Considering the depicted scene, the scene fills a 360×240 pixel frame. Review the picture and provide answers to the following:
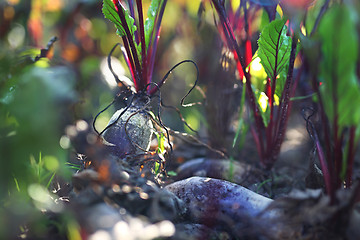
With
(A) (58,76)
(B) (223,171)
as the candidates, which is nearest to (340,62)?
(A) (58,76)

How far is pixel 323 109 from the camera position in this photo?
759 mm

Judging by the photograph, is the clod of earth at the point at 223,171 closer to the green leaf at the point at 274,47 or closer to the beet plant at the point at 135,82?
the beet plant at the point at 135,82

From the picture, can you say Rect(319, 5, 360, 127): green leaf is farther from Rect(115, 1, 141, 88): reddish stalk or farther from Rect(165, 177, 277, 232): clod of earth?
Rect(115, 1, 141, 88): reddish stalk

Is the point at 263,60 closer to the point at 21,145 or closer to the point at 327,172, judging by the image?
the point at 327,172

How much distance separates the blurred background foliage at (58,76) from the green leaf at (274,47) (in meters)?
0.35

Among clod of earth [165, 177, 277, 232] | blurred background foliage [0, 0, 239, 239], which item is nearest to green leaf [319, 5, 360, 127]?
clod of earth [165, 177, 277, 232]

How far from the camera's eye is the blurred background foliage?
2.13ft

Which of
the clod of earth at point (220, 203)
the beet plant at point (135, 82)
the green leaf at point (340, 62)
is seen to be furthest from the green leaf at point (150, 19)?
the green leaf at point (340, 62)

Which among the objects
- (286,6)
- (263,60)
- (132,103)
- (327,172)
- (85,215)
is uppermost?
(286,6)

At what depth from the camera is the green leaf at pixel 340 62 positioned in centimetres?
60

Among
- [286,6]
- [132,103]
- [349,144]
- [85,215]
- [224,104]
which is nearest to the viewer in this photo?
[85,215]

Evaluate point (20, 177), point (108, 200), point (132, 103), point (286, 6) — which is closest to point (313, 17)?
point (286, 6)

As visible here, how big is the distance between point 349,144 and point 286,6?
47 cm

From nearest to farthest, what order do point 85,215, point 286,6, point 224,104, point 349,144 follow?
point 85,215
point 349,144
point 286,6
point 224,104
